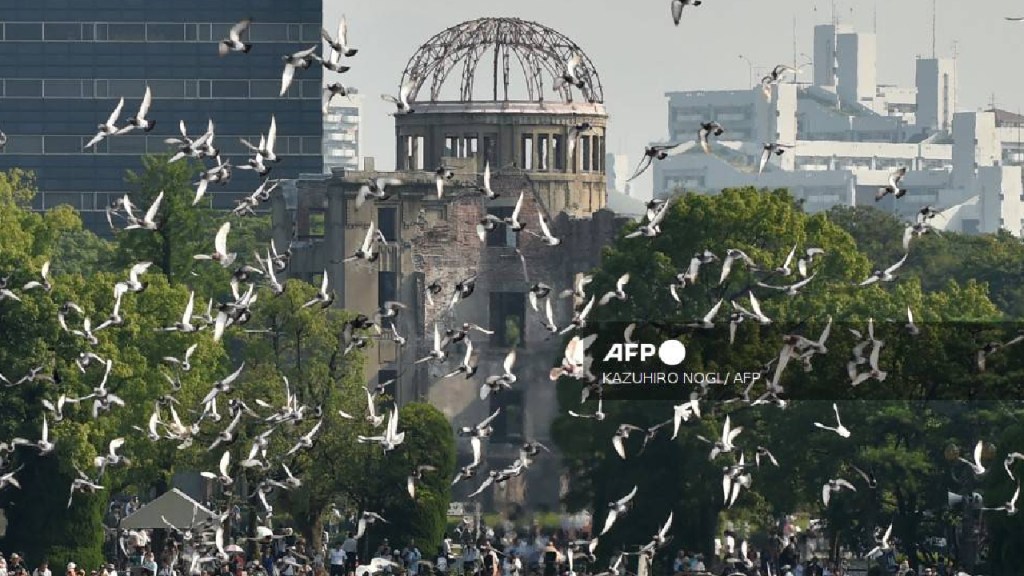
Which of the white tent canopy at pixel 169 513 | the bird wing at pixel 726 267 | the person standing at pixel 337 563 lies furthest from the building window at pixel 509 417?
the person standing at pixel 337 563

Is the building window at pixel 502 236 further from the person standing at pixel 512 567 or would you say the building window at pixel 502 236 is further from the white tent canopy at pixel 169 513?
the person standing at pixel 512 567

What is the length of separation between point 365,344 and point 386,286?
48.0 m

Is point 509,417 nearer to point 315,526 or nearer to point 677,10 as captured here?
point 315,526

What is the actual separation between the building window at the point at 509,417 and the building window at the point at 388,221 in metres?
11.2

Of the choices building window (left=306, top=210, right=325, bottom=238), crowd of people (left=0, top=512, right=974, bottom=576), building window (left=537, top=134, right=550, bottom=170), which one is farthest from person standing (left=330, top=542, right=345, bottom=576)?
building window (left=537, top=134, right=550, bottom=170)

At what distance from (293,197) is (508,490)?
33.8 meters

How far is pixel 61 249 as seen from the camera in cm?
16688

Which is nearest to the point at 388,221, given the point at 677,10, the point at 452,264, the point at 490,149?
the point at 452,264

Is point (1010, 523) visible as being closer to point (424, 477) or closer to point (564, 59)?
point (424, 477)

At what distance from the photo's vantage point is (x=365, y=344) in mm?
98250

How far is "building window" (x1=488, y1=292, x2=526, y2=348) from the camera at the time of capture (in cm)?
14325

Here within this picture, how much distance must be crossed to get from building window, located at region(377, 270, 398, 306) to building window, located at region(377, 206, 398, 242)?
6.91ft

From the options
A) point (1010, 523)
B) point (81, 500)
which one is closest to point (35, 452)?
point (81, 500)

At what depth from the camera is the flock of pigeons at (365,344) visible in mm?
74688
